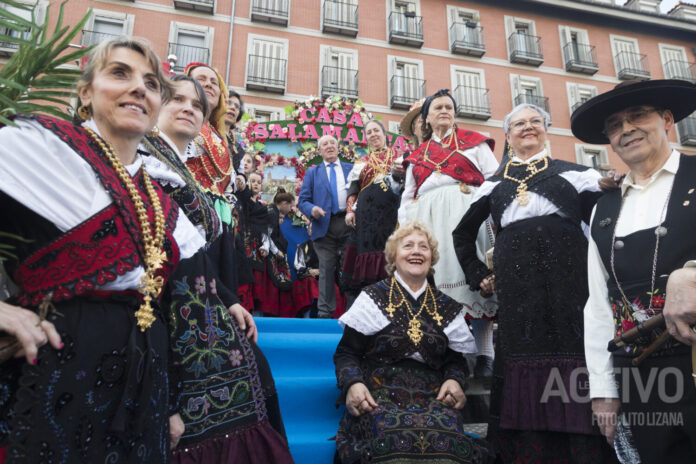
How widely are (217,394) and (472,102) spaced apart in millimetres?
19517

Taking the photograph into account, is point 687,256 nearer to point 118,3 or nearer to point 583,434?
point 583,434

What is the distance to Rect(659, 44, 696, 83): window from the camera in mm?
21656

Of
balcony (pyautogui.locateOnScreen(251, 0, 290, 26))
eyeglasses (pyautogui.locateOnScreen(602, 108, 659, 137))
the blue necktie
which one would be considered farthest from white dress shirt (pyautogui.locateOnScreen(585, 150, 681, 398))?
balcony (pyautogui.locateOnScreen(251, 0, 290, 26))

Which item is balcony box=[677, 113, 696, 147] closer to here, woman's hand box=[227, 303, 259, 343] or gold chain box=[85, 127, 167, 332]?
woman's hand box=[227, 303, 259, 343]

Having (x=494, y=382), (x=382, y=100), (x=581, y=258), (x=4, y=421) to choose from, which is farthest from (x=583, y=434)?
(x=382, y=100)

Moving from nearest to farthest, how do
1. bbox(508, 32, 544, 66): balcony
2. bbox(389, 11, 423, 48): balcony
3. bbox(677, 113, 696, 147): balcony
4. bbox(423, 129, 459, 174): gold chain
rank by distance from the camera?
bbox(423, 129, 459, 174): gold chain → bbox(389, 11, 423, 48): balcony → bbox(508, 32, 544, 66): balcony → bbox(677, 113, 696, 147): balcony

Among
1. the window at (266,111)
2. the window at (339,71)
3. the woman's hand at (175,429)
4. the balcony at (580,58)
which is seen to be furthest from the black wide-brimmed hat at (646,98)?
the balcony at (580,58)

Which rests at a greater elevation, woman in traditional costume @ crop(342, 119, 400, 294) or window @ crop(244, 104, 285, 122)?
window @ crop(244, 104, 285, 122)

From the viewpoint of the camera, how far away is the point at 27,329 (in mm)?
1111

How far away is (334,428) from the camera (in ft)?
9.92

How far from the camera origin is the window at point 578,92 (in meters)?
20.6

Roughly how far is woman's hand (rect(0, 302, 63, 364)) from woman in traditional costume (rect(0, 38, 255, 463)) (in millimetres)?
14

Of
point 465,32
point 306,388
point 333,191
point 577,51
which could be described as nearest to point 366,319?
point 306,388

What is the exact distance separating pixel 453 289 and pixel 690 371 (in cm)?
185
